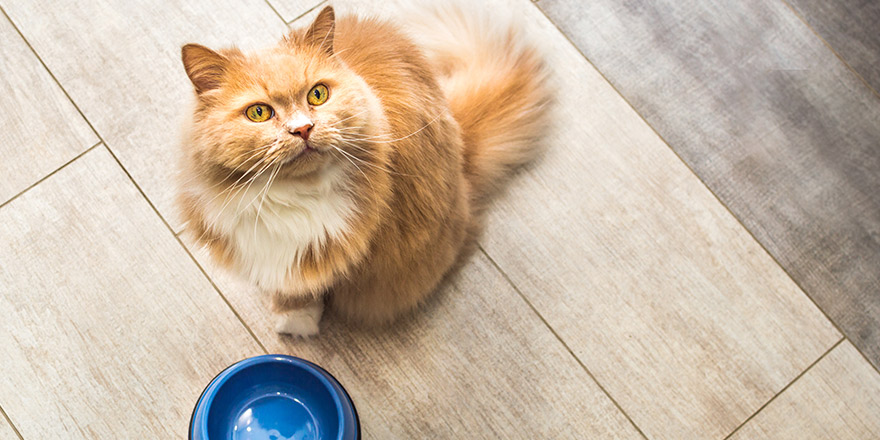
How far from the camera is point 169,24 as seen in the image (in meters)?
1.67

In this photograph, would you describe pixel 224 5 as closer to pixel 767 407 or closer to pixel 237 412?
pixel 237 412

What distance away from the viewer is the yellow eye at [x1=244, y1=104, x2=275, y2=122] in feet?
3.24

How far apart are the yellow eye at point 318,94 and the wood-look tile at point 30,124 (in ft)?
2.81

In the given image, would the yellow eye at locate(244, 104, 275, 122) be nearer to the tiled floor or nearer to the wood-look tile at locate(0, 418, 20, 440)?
the tiled floor

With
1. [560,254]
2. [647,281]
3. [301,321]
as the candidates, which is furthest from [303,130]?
[647,281]

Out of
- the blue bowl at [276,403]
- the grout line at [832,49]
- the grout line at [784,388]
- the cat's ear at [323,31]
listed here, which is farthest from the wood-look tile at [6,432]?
the grout line at [832,49]

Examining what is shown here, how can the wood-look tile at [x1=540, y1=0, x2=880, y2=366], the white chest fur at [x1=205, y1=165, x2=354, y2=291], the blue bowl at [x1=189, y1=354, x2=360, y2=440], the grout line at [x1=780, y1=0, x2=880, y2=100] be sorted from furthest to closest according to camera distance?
the grout line at [x1=780, y1=0, x2=880, y2=100]
the wood-look tile at [x1=540, y1=0, x2=880, y2=366]
the blue bowl at [x1=189, y1=354, x2=360, y2=440]
the white chest fur at [x1=205, y1=165, x2=354, y2=291]

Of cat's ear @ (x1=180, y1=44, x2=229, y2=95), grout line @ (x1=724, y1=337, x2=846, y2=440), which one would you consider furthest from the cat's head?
grout line @ (x1=724, y1=337, x2=846, y2=440)

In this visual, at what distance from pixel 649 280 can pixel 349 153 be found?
0.91 m

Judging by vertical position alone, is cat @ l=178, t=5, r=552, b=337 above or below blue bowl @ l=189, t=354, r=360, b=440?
above

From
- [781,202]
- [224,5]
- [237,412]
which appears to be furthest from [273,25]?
[781,202]

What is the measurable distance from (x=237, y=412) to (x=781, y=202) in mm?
1409

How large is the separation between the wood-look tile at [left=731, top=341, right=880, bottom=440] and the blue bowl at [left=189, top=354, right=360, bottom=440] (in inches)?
37.2

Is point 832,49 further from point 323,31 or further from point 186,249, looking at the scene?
point 186,249
